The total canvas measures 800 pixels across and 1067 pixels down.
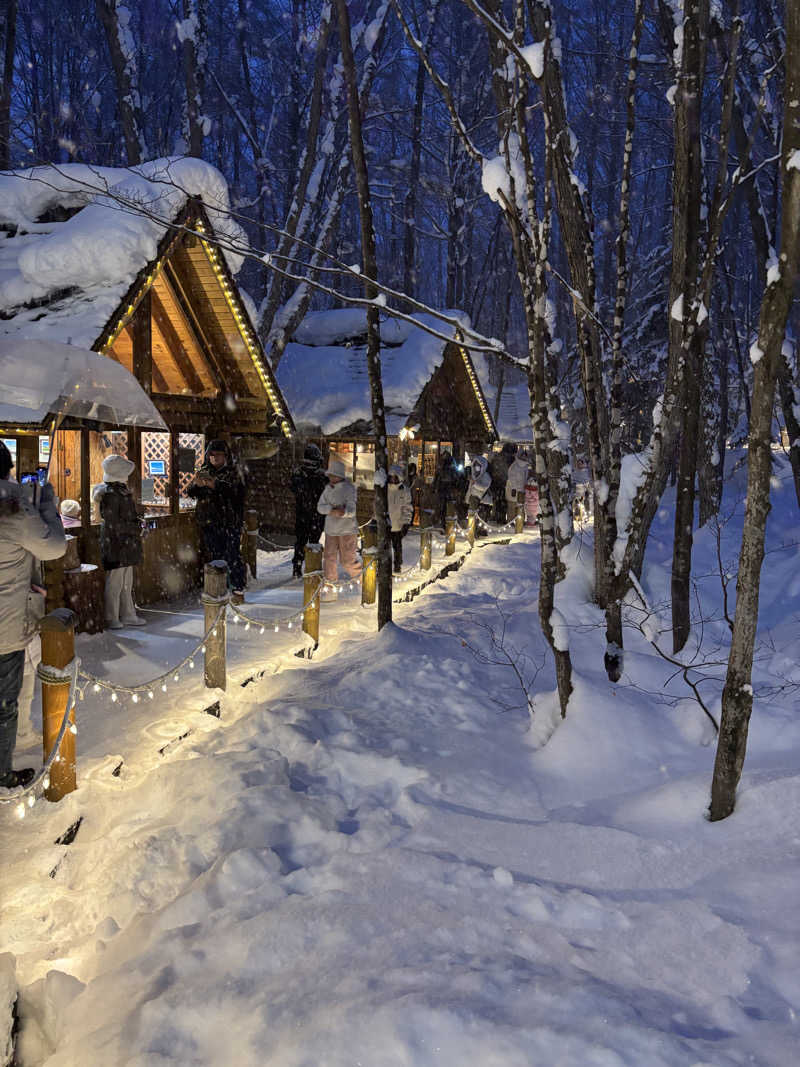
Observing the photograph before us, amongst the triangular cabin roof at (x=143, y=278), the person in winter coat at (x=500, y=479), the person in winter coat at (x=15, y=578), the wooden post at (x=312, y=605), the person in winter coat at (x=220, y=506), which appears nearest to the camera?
the person in winter coat at (x=15, y=578)

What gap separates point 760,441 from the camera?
123 inches

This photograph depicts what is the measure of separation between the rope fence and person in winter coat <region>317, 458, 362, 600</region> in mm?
287

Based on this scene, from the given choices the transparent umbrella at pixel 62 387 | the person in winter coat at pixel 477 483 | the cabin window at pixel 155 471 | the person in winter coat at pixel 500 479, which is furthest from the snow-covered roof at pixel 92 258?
the person in winter coat at pixel 500 479

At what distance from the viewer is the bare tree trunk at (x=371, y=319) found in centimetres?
689

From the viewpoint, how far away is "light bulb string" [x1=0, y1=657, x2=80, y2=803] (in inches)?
160

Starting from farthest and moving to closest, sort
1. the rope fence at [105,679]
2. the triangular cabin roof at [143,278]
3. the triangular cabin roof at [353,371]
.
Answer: the triangular cabin roof at [353,371], the triangular cabin roof at [143,278], the rope fence at [105,679]

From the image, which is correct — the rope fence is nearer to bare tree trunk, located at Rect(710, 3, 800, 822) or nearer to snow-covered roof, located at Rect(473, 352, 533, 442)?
bare tree trunk, located at Rect(710, 3, 800, 822)

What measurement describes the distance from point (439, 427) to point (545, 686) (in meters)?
15.5

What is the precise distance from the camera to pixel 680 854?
330 cm

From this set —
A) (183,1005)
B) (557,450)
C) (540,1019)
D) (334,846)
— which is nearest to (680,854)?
(540,1019)

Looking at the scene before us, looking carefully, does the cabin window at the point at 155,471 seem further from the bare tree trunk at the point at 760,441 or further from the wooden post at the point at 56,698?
the bare tree trunk at the point at 760,441

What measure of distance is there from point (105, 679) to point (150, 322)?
529cm

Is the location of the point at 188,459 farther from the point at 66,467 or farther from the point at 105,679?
the point at 105,679

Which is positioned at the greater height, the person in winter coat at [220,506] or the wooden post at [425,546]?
the person in winter coat at [220,506]
